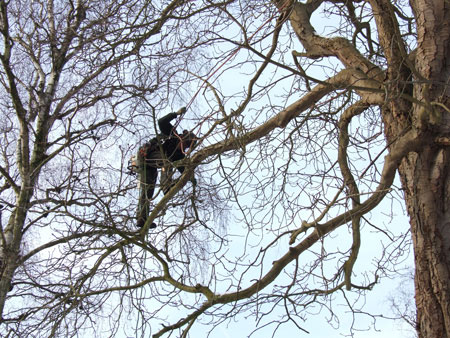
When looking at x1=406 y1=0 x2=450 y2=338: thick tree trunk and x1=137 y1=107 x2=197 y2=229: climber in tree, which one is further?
x1=137 y1=107 x2=197 y2=229: climber in tree

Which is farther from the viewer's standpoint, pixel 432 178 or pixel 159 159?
pixel 159 159

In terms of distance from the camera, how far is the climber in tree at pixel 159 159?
4.07m

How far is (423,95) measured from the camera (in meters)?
3.58

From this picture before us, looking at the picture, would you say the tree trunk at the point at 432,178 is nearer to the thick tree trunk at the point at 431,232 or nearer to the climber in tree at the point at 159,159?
the thick tree trunk at the point at 431,232

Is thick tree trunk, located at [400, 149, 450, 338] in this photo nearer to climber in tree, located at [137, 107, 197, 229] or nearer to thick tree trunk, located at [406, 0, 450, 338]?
thick tree trunk, located at [406, 0, 450, 338]

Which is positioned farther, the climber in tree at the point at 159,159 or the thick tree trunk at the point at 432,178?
the climber in tree at the point at 159,159

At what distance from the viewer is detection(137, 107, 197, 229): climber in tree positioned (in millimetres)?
4066

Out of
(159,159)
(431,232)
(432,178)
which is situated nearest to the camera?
(431,232)

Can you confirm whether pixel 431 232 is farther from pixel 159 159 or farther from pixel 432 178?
pixel 159 159

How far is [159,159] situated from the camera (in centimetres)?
388

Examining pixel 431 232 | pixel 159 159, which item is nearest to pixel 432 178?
pixel 431 232

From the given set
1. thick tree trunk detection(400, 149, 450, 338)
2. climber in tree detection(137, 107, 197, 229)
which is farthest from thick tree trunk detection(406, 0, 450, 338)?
climber in tree detection(137, 107, 197, 229)

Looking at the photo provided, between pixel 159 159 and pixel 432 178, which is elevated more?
pixel 159 159

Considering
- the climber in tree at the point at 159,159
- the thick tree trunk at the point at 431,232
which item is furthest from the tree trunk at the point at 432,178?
the climber in tree at the point at 159,159
